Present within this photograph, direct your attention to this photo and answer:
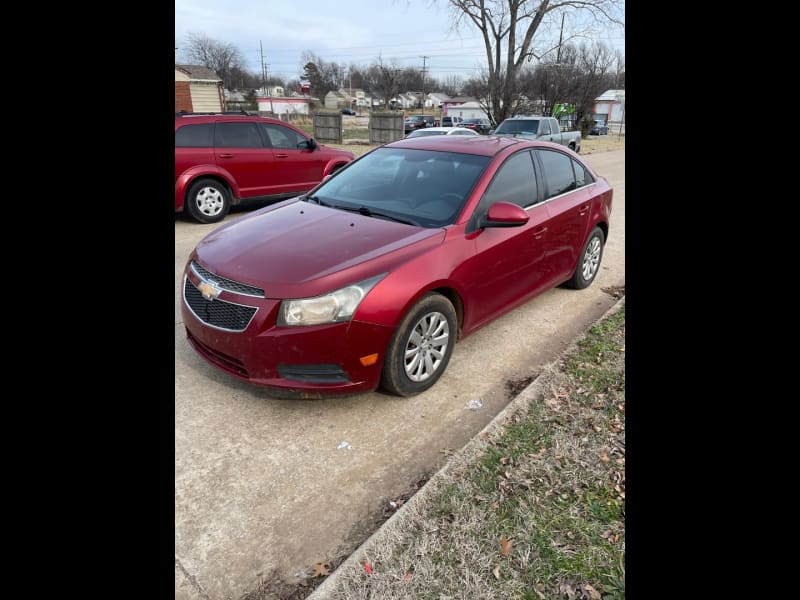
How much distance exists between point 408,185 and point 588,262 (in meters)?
2.51

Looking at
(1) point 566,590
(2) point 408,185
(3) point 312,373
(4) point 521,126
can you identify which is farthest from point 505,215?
(4) point 521,126

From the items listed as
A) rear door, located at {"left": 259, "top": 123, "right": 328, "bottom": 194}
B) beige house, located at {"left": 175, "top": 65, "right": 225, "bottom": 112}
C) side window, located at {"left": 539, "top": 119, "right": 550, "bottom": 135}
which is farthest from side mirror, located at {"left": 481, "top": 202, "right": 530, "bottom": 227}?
beige house, located at {"left": 175, "top": 65, "right": 225, "bottom": 112}

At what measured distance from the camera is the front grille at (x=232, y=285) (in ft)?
9.48

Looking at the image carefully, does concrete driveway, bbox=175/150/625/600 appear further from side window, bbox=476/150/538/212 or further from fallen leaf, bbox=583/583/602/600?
side window, bbox=476/150/538/212

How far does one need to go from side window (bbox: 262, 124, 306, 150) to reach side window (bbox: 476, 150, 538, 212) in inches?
239

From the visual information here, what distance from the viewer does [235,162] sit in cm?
862

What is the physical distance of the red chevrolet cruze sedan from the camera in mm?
2859

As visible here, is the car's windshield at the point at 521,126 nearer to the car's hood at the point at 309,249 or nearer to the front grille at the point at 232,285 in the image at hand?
the car's hood at the point at 309,249

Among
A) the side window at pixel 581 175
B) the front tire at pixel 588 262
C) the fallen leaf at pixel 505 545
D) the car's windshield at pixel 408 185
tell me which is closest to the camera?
the fallen leaf at pixel 505 545

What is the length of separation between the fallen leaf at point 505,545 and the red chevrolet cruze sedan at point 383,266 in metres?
1.18

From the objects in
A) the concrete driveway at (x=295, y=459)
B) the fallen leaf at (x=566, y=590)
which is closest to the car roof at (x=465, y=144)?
the concrete driveway at (x=295, y=459)

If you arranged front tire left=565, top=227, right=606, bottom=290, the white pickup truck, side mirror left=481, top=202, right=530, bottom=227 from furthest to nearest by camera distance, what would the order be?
the white pickup truck → front tire left=565, top=227, right=606, bottom=290 → side mirror left=481, top=202, right=530, bottom=227
